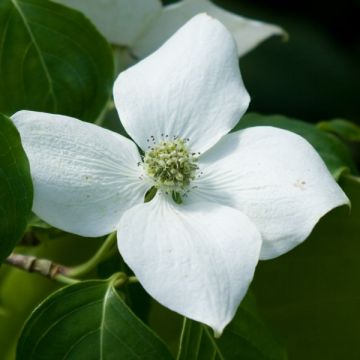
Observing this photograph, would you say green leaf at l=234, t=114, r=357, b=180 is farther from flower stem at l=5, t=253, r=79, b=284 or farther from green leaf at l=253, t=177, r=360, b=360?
flower stem at l=5, t=253, r=79, b=284

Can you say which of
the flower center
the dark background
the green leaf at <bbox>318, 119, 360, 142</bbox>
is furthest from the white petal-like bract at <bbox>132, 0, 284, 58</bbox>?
the dark background

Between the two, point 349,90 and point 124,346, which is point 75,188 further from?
point 349,90

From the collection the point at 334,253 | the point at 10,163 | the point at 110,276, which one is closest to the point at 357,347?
the point at 334,253

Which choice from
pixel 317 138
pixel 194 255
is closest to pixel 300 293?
pixel 317 138

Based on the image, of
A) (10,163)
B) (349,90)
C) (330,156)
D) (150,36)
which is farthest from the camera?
(349,90)

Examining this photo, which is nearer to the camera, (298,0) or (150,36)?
(150,36)

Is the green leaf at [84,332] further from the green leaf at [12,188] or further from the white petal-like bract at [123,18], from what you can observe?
the white petal-like bract at [123,18]
